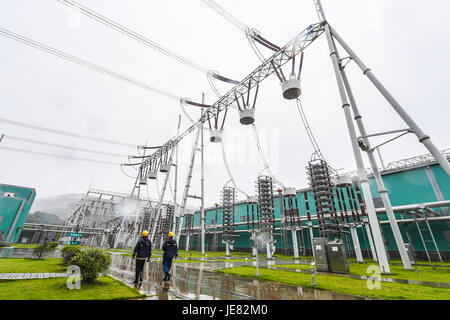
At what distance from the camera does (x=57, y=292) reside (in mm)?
5098

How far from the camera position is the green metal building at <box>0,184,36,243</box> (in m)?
27.6

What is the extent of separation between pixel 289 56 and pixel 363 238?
25389 millimetres

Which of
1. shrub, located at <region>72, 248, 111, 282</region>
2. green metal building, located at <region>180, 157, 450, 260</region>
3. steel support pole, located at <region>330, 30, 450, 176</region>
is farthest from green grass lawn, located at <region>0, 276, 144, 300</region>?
green metal building, located at <region>180, 157, 450, 260</region>

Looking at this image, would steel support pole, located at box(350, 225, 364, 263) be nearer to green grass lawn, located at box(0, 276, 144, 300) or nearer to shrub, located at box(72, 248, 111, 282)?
green grass lawn, located at box(0, 276, 144, 300)

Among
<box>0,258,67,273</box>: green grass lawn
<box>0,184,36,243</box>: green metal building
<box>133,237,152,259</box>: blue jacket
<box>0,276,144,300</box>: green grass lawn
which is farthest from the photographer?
<box>0,184,36,243</box>: green metal building

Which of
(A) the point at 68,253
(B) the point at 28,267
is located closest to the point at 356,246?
(A) the point at 68,253

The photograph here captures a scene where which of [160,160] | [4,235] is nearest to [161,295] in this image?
[160,160]

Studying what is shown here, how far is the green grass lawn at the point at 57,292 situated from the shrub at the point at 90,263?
Result: 0.28 meters

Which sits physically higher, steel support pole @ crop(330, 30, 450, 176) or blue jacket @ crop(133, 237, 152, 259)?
steel support pole @ crop(330, 30, 450, 176)

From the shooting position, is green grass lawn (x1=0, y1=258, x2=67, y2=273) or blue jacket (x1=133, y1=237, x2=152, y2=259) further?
green grass lawn (x1=0, y1=258, x2=67, y2=273)

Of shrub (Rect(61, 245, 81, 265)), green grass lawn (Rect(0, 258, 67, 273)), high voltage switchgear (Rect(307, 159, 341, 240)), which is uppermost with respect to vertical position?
high voltage switchgear (Rect(307, 159, 341, 240))

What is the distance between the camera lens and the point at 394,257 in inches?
895

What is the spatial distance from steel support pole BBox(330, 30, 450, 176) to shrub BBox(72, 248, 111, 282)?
12.4 metres
